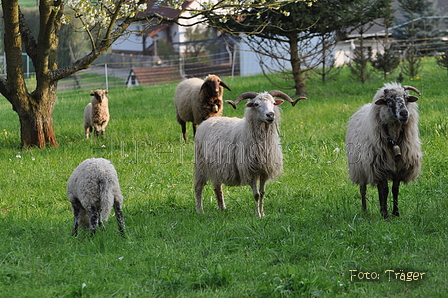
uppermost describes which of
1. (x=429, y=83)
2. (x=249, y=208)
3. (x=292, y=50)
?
(x=292, y=50)

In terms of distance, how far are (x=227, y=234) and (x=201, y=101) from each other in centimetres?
641

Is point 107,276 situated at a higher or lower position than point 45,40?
lower

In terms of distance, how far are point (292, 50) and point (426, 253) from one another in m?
12.5

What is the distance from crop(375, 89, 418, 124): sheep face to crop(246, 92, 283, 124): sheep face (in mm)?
1285

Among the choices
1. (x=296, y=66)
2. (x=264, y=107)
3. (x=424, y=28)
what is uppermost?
(x=424, y=28)

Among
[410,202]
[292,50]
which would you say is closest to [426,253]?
[410,202]

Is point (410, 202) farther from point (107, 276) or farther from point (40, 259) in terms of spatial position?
point (40, 259)

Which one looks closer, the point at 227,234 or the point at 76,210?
the point at 227,234

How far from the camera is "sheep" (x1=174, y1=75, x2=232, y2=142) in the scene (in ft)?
38.4

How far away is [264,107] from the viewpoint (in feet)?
22.0

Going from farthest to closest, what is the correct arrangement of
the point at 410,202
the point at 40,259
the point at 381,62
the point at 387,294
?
the point at 381,62 < the point at 410,202 < the point at 40,259 < the point at 387,294

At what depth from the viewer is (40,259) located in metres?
5.27

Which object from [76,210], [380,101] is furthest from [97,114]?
[380,101]

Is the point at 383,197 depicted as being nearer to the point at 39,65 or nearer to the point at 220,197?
the point at 220,197
